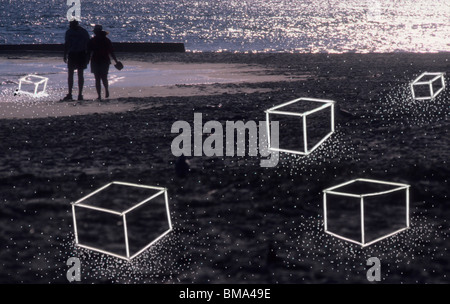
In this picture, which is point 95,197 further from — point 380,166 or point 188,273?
point 380,166

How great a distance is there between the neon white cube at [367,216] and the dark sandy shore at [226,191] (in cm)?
10

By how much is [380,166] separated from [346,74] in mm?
9575

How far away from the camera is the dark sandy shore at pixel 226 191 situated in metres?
3.91

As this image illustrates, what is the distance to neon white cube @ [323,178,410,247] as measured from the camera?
438 centimetres

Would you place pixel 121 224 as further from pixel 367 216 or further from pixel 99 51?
pixel 99 51

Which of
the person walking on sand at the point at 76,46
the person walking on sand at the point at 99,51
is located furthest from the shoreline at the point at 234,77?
the person walking on sand at the point at 76,46

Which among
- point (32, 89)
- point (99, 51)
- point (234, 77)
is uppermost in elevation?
point (99, 51)

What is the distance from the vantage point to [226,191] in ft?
18.2

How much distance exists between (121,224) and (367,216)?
2004mm

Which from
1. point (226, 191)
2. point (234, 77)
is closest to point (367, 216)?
point (226, 191)

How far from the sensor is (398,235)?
4383mm
